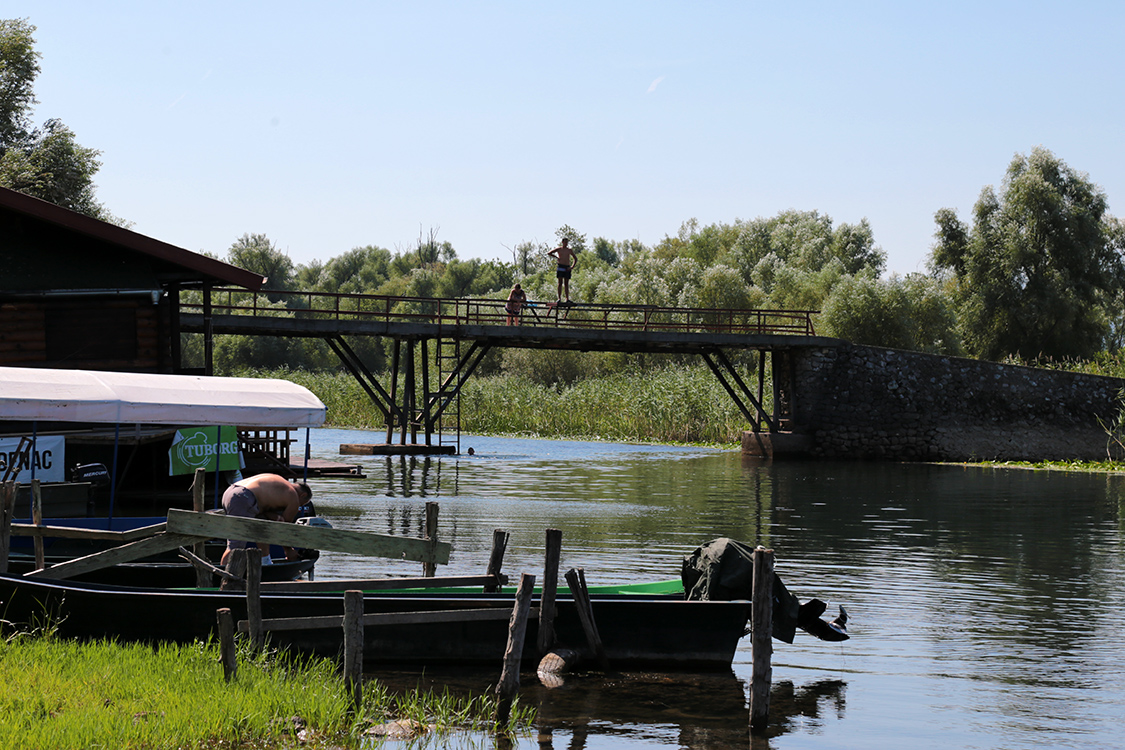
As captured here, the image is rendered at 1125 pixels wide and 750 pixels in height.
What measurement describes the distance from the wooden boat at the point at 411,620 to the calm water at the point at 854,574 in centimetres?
36

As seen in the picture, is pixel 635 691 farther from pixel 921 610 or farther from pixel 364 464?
pixel 364 464

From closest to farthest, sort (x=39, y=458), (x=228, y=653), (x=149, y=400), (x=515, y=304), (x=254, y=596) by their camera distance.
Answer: (x=228, y=653)
(x=254, y=596)
(x=149, y=400)
(x=39, y=458)
(x=515, y=304)

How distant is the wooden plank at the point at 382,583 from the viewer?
10.9 metres

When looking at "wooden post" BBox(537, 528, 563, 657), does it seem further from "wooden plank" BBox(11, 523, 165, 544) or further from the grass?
"wooden plank" BBox(11, 523, 165, 544)

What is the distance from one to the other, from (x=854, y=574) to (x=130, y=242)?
12.5 metres

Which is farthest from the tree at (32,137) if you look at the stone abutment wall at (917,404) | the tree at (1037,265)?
the tree at (1037,265)

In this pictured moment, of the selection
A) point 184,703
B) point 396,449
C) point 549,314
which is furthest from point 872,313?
point 184,703

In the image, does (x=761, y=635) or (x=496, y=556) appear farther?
(x=496, y=556)

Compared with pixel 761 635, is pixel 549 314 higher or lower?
higher

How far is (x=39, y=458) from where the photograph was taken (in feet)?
49.5

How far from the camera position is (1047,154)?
55.1m

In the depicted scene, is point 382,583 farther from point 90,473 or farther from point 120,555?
point 90,473

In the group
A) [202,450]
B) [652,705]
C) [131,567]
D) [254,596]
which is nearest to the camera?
[254,596]

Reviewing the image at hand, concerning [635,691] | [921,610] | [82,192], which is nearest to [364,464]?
[82,192]
